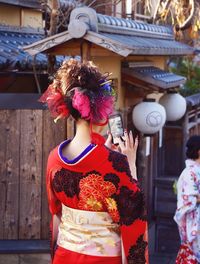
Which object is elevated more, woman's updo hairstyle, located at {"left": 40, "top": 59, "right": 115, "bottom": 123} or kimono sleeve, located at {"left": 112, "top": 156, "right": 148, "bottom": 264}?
woman's updo hairstyle, located at {"left": 40, "top": 59, "right": 115, "bottom": 123}

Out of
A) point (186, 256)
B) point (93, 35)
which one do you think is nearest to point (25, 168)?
point (93, 35)

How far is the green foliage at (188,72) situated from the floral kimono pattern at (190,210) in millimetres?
7086

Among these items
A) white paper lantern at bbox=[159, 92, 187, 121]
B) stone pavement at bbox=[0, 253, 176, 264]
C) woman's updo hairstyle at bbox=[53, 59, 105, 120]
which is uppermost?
woman's updo hairstyle at bbox=[53, 59, 105, 120]

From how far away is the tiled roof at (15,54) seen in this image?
6957 mm

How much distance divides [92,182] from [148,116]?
3441mm

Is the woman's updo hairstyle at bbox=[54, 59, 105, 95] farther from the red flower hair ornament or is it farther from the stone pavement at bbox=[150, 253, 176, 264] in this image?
the stone pavement at bbox=[150, 253, 176, 264]

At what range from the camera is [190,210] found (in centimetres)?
601

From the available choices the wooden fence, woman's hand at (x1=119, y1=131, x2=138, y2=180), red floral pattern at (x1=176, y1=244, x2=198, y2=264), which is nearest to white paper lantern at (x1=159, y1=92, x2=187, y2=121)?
red floral pattern at (x1=176, y1=244, x2=198, y2=264)

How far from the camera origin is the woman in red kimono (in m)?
3.33

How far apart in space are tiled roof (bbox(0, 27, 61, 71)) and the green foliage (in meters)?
5.37

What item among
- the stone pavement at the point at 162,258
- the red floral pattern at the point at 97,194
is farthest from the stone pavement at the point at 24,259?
the stone pavement at the point at 162,258

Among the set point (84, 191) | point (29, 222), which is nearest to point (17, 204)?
point (29, 222)

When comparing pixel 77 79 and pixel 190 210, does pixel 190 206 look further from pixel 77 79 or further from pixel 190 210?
pixel 77 79

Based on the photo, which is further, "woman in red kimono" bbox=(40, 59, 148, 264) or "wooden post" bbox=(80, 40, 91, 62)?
"wooden post" bbox=(80, 40, 91, 62)
